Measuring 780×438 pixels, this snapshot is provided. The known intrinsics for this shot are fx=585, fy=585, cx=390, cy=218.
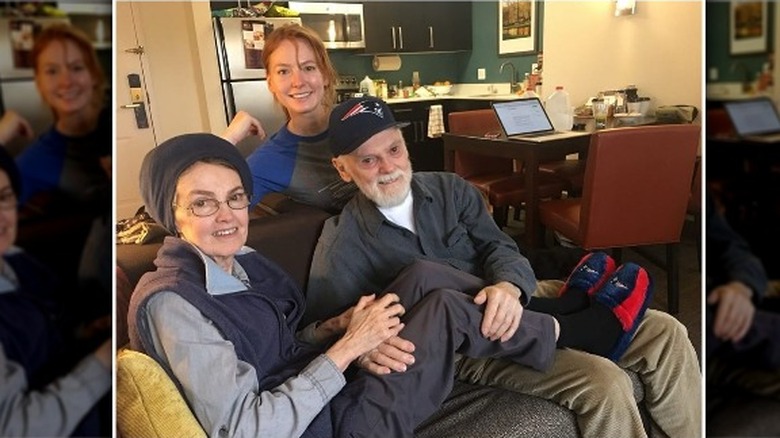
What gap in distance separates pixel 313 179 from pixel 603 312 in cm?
59

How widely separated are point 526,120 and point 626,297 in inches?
15.0

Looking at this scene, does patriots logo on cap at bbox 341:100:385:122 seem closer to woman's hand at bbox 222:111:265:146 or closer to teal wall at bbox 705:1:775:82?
woman's hand at bbox 222:111:265:146

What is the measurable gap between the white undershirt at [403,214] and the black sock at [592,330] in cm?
33

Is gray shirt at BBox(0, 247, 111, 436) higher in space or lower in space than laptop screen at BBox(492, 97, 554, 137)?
lower

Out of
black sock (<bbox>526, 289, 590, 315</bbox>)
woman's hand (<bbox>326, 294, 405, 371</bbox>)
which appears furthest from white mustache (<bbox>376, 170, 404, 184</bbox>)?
black sock (<bbox>526, 289, 590, 315</bbox>)

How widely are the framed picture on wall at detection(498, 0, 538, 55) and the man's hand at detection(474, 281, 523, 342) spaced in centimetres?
42

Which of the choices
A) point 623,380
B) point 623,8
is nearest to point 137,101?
point 623,8

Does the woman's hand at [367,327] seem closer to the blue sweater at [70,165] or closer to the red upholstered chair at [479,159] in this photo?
the red upholstered chair at [479,159]

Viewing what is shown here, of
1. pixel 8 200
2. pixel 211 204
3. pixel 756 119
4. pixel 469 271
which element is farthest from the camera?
pixel 469 271

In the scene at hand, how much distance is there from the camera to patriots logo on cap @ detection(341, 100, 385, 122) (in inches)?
39.3

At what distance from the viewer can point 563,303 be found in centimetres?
113

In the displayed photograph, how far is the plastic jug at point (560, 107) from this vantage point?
3.47ft

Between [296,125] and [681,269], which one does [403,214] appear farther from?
[681,269]

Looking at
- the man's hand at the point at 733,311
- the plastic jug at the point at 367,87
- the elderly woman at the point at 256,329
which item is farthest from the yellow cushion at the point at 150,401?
the man's hand at the point at 733,311
